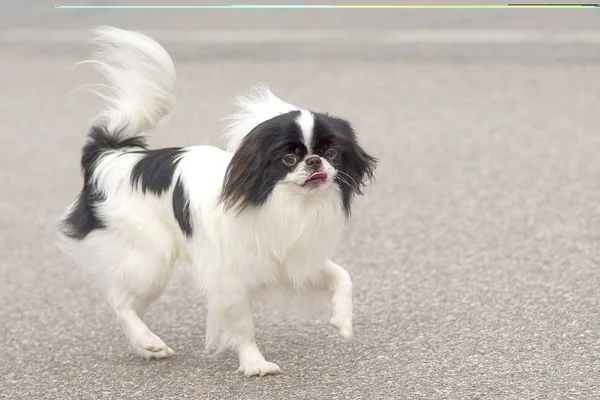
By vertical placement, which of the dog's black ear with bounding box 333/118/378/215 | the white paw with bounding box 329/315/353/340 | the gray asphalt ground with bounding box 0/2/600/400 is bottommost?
the gray asphalt ground with bounding box 0/2/600/400

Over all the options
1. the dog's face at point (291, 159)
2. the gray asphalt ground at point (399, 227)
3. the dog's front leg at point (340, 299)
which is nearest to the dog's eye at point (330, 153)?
the dog's face at point (291, 159)

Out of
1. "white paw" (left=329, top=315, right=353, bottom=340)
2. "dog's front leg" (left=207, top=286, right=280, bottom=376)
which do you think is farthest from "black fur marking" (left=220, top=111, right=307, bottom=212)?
"white paw" (left=329, top=315, right=353, bottom=340)

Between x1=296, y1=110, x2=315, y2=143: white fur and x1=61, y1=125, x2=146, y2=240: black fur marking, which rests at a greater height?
x1=296, y1=110, x2=315, y2=143: white fur

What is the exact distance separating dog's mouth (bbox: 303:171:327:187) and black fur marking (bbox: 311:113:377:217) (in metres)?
0.09

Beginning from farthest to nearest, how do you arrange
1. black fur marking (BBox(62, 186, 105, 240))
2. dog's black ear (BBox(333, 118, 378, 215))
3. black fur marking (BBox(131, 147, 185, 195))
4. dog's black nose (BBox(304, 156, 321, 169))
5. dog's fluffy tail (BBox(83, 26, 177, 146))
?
dog's fluffy tail (BBox(83, 26, 177, 146)) < black fur marking (BBox(62, 186, 105, 240)) < black fur marking (BBox(131, 147, 185, 195)) < dog's black ear (BBox(333, 118, 378, 215)) < dog's black nose (BBox(304, 156, 321, 169))

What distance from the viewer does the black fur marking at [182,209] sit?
484 cm

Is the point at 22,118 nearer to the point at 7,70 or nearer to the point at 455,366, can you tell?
the point at 7,70

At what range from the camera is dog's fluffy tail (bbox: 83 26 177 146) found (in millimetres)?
5246

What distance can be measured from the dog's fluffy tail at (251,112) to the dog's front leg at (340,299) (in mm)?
670

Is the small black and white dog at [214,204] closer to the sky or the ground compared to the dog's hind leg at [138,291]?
closer to the sky

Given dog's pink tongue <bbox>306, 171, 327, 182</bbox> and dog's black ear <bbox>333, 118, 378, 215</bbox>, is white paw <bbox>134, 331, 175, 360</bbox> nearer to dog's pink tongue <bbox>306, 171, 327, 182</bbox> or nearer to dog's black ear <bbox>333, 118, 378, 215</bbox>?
dog's black ear <bbox>333, 118, 378, 215</bbox>

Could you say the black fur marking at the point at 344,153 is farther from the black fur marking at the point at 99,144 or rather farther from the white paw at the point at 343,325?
the black fur marking at the point at 99,144

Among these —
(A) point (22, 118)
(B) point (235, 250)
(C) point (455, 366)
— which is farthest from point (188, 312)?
(A) point (22, 118)

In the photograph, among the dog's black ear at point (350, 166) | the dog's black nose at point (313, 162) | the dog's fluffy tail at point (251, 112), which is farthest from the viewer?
the dog's fluffy tail at point (251, 112)
